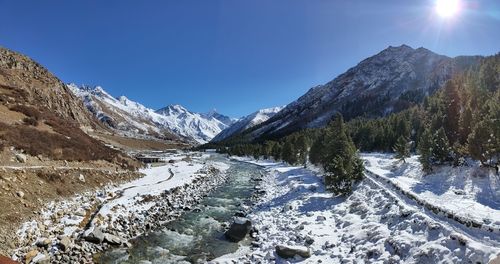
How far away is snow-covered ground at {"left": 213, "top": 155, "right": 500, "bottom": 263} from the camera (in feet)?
63.0

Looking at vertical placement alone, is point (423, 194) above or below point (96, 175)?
below

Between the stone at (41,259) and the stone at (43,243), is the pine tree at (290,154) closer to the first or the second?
the stone at (43,243)

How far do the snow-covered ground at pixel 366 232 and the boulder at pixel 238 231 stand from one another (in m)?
1.51

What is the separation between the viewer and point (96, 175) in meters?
44.7

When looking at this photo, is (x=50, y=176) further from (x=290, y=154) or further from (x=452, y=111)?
(x=452, y=111)

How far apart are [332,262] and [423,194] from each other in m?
14.5

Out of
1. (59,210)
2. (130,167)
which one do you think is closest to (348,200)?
(59,210)

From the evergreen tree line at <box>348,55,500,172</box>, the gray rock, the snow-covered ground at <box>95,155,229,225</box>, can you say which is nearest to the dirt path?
→ the evergreen tree line at <box>348,55,500,172</box>

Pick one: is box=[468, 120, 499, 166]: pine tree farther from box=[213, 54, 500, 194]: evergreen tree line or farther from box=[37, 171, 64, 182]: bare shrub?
box=[37, 171, 64, 182]: bare shrub

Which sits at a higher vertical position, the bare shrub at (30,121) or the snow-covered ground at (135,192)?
the bare shrub at (30,121)

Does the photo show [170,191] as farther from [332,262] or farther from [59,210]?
[332,262]

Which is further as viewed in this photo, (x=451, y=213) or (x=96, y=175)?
(x=96, y=175)

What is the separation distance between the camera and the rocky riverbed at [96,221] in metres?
23.3

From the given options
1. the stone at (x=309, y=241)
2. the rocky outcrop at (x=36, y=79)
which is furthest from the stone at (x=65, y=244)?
the rocky outcrop at (x=36, y=79)
